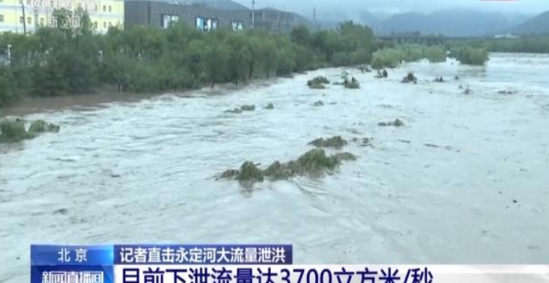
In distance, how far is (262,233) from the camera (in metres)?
7.53

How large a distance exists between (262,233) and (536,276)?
4.49m

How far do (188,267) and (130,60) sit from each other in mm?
26072

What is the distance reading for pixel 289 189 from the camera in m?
9.63

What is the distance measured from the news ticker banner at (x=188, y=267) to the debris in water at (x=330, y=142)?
10811 mm

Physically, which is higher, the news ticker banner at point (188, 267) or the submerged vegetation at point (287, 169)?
the news ticker banner at point (188, 267)

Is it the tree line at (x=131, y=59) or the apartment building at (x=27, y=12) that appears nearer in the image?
the tree line at (x=131, y=59)

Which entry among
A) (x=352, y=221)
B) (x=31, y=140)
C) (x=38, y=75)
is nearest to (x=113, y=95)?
(x=38, y=75)

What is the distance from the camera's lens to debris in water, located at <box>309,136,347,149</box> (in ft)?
44.5

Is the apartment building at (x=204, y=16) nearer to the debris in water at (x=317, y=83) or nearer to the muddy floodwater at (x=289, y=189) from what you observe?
the debris in water at (x=317, y=83)

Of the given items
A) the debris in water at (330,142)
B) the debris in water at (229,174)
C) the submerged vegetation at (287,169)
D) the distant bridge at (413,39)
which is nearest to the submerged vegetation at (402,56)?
the distant bridge at (413,39)

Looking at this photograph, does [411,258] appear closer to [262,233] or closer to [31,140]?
[262,233]

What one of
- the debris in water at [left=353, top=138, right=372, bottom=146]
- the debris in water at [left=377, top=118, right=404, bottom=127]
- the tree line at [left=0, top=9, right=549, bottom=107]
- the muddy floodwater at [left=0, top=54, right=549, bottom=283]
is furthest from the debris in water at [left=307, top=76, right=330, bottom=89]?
the debris in water at [left=353, top=138, right=372, bottom=146]

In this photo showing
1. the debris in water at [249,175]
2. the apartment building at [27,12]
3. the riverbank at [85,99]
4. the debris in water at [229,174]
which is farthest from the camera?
the apartment building at [27,12]

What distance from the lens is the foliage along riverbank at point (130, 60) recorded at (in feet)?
76.9
